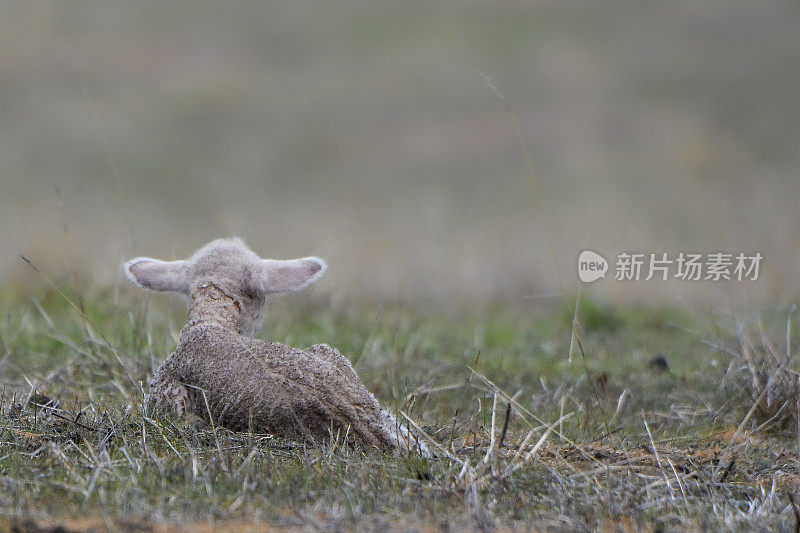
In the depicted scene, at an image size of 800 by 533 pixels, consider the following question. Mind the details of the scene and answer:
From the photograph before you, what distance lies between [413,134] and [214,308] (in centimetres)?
2453

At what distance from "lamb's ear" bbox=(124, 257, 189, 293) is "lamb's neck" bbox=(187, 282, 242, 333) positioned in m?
0.21

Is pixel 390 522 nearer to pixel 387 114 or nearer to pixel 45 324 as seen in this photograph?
pixel 45 324

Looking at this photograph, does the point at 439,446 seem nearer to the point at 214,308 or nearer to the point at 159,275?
the point at 214,308

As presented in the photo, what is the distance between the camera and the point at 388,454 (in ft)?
15.5

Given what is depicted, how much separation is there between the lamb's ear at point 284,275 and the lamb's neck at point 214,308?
173 millimetres

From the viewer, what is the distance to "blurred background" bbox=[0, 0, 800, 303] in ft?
42.2

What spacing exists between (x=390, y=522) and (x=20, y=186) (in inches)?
779

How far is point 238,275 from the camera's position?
556 cm

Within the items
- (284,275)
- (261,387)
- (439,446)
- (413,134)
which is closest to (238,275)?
(284,275)

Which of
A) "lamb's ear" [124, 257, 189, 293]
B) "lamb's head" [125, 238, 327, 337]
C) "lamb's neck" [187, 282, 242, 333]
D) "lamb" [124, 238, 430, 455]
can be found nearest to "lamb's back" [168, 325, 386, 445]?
"lamb" [124, 238, 430, 455]

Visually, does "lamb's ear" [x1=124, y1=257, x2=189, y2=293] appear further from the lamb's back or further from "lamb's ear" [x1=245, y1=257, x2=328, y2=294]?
the lamb's back

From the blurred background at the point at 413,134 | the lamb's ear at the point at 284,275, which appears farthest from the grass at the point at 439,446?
the blurred background at the point at 413,134

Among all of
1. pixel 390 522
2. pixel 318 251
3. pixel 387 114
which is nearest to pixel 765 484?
pixel 390 522

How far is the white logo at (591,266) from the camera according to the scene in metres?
10.0
